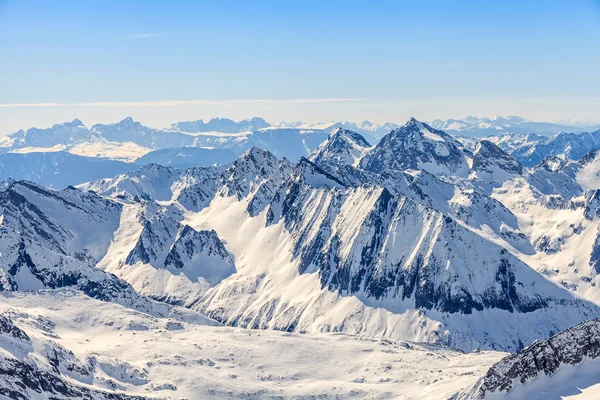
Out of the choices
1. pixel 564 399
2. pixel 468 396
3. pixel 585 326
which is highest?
pixel 585 326

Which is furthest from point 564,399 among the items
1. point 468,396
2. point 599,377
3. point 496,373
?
point 468,396

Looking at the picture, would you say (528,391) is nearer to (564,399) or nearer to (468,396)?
(564,399)

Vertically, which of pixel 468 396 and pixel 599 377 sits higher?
pixel 599 377

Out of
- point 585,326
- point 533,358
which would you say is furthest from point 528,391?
point 585,326

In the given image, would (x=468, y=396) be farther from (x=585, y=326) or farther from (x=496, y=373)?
(x=585, y=326)

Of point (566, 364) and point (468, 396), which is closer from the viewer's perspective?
point (566, 364)

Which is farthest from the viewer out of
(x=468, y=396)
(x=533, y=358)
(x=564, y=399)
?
(x=468, y=396)

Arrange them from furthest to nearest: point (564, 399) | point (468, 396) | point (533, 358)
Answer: point (468, 396) < point (533, 358) < point (564, 399)
